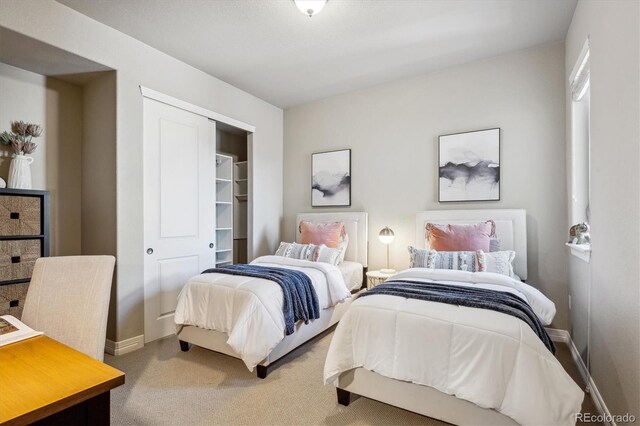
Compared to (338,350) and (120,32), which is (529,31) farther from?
(120,32)

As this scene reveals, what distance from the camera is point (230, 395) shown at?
2174 mm

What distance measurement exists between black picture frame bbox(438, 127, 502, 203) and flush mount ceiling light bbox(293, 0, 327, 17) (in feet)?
6.26

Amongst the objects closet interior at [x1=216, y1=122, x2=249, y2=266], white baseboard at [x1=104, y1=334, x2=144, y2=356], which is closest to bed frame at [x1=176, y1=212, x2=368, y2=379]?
white baseboard at [x1=104, y1=334, x2=144, y2=356]

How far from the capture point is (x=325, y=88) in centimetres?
413

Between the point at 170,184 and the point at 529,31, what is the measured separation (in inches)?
145

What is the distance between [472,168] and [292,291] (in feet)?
7.46

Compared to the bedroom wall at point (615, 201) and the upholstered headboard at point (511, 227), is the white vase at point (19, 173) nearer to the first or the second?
the upholstered headboard at point (511, 227)

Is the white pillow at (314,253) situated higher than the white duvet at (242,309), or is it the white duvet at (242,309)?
the white pillow at (314,253)

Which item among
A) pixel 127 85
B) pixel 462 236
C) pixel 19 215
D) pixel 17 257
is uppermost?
pixel 127 85

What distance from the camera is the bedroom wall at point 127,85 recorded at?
7.95 ft

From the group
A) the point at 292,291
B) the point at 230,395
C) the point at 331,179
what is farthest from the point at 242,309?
the point at 331,179

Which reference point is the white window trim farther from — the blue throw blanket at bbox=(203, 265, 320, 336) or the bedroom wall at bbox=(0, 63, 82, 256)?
the bedroom wall at bbox=(0, 63, 82, 256)

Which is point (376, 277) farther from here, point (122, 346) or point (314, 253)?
point (122, 346)

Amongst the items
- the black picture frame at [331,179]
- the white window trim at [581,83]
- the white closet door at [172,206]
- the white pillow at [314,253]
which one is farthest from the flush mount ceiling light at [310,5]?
the white pillow at [314,253]
